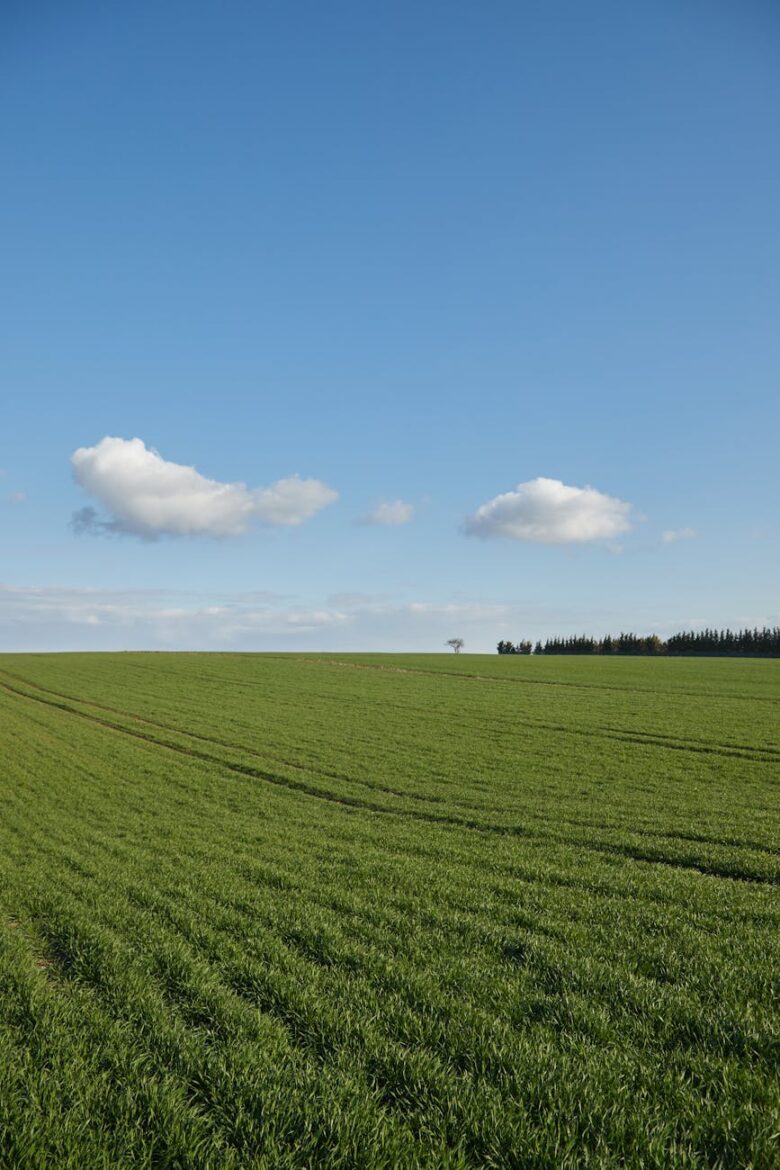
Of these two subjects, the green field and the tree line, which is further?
the tree line

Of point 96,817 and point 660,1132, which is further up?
point 660,1132

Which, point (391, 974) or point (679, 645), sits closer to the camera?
point (391, 974)

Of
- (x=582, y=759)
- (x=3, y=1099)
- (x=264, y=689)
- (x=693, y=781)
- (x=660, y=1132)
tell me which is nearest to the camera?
(x=660, y=1132)

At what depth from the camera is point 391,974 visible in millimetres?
8055

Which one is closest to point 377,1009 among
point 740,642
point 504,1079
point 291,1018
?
point 291,1018

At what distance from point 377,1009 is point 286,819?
13.3 meters

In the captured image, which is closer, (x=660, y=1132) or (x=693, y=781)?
(x=660, y=1132)

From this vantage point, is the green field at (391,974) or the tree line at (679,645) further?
the tree line at (679,645)

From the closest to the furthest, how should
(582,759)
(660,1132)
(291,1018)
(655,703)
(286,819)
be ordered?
1. (660,1132)
2. (291,1018)
3. (286,819)
4. (582,759)
5. (655,703)

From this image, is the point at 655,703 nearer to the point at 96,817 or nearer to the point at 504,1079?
the point at 96,817

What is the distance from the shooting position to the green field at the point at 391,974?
17.1 ft

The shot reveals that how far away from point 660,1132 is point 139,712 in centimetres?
4803

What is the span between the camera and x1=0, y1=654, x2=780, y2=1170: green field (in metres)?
5.21

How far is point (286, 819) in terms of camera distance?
1988 centimetres
